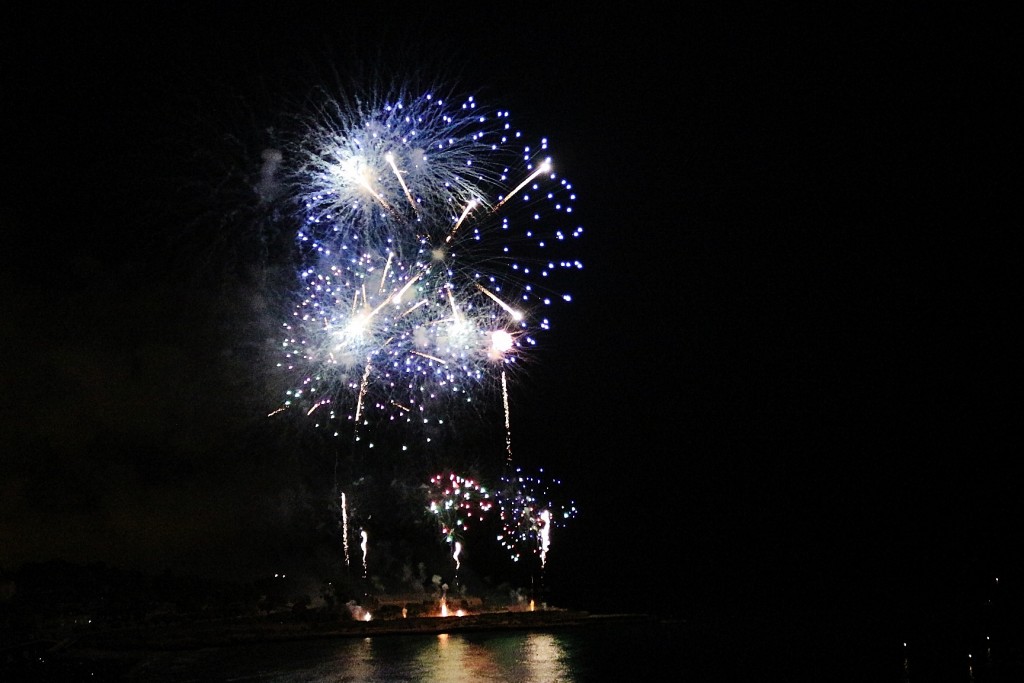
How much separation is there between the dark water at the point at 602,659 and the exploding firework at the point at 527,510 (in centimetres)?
588

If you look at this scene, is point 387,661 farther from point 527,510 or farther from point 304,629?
point 527,510

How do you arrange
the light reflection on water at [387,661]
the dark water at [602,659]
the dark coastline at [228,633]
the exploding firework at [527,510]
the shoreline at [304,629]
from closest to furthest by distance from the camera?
the dark water at [602,659] < the light reflection on water at [387,661] < the dark coastline at [228,633] < the shoreline at [304,629] < the exploding firework at [527,510]

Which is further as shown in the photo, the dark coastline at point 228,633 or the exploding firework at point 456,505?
the exploding firework at point 456,505

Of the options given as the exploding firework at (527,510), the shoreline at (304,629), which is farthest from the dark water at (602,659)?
the exploding firework at (527,510)

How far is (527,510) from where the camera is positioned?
3086 cm

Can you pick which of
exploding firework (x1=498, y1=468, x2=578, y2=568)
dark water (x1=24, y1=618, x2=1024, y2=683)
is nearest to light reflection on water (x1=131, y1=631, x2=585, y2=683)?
dark water (x1=24, y1=618, x2=1024, y2=683)

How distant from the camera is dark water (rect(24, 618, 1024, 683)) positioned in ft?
49.2

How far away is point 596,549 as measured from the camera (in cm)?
4325

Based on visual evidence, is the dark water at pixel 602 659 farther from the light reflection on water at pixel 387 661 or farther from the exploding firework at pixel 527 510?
the exploding firework at pixel 527 510

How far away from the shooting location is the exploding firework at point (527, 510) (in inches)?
1117

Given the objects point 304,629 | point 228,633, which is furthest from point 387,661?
point 228,633

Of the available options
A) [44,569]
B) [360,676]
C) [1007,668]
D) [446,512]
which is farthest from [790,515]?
[44,569]

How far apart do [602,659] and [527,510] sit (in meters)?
13.7

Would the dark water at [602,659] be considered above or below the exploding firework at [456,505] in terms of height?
below
